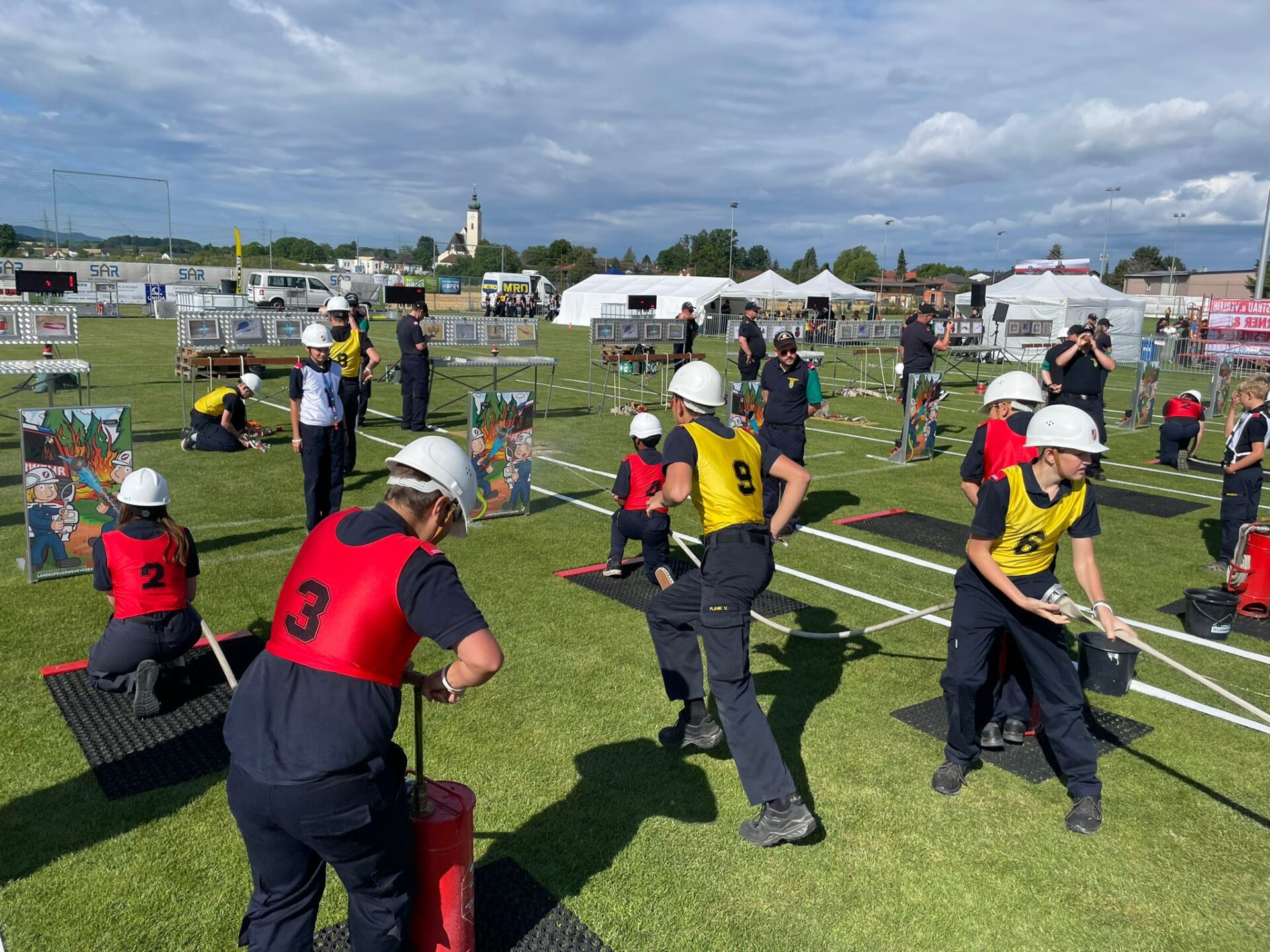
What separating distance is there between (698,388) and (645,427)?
3516 mm

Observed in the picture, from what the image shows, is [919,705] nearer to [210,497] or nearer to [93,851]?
[93,851]

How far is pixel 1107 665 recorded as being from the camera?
4.95 metres

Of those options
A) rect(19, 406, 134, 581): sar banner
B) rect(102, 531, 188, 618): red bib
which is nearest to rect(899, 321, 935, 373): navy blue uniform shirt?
rect(19, 406, 134, 581): sar banner

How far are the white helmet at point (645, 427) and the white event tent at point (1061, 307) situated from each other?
26696mm

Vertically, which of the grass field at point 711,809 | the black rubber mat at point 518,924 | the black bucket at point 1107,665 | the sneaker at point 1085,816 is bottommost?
the black rubber mat at point 518,924

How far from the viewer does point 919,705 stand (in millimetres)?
5797

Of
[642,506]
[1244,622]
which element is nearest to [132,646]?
[642,506]

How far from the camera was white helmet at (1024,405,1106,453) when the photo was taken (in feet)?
13.7

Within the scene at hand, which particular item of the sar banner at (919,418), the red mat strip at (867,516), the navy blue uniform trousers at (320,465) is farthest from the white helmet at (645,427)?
the sar banner at (919,418)

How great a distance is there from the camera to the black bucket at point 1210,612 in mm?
6852

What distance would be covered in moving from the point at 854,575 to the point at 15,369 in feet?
35.8

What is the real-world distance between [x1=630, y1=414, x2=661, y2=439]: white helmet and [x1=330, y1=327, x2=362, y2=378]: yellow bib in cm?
604

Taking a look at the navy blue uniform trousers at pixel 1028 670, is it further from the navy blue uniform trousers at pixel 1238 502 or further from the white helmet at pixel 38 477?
the white helmet at pixel 38 477

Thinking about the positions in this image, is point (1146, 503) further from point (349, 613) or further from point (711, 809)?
point (349, 613)
